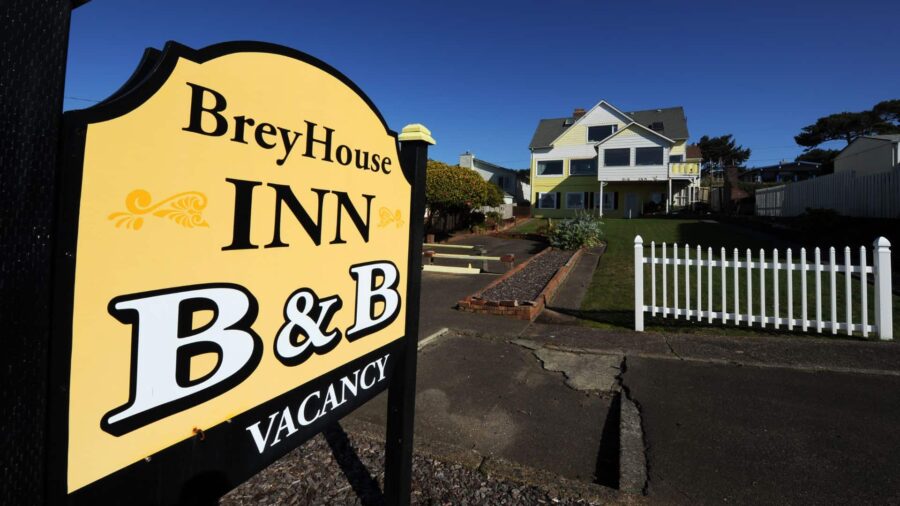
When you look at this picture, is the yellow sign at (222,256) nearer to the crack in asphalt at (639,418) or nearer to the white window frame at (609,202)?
the crack in asphalt at (639,418)

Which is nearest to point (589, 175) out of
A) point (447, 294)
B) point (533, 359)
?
point (447, 294)

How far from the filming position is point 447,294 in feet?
28.9

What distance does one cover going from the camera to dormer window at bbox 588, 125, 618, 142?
3669cm

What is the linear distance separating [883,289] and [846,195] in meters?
15.2

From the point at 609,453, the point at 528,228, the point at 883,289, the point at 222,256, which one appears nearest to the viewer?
the point at 222,256

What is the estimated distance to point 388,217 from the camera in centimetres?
196

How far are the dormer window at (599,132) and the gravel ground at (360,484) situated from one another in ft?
125

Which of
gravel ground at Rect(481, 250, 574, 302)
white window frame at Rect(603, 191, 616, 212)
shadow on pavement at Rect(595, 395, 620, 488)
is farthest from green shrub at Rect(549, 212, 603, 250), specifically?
white window frame at Rect(603, 191, 616, 212)

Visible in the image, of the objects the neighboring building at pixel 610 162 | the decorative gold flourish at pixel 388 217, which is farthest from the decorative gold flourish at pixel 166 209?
the neighboring building at pixel 610 162

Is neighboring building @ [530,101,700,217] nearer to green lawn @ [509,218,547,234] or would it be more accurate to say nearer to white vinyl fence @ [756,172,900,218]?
green lawn @ [509,218,547,234]

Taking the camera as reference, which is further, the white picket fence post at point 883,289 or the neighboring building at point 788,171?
the neighboring building at point 788,171

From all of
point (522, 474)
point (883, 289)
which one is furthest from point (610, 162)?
point (522, 474)

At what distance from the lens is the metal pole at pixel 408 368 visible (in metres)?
2.00

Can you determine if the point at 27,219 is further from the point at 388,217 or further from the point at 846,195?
the point at 846,195
